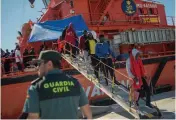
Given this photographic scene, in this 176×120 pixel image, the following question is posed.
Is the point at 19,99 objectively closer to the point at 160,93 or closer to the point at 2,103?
the point at 2,103

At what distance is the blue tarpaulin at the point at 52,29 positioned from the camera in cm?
1139

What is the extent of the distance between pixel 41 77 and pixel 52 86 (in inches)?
6.4

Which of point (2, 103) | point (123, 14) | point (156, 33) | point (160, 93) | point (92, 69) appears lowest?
point (160, 93)

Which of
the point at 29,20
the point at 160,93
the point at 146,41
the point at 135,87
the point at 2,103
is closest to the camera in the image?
the point at 135,87

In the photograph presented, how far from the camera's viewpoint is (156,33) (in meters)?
13.3

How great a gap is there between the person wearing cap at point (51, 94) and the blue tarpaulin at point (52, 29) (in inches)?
343

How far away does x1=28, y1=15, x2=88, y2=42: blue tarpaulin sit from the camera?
11.4 metres

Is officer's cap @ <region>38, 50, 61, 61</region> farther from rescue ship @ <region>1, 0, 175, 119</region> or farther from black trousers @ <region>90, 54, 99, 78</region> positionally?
rescue ship @ <region>1, 0, 175, 119</region>

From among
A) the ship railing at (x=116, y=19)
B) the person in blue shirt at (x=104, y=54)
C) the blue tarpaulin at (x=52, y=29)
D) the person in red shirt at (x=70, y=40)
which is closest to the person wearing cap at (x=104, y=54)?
the person in blue shirt at (x=104, y=54)

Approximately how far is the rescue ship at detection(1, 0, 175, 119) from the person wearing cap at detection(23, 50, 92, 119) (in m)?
7.52

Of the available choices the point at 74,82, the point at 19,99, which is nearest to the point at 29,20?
the point at 19,99

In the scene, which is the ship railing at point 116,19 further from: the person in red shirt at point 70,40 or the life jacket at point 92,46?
the life jacket at point 92,46

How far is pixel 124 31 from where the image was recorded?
12.5 meters

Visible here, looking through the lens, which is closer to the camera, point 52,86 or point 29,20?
point 52,86
